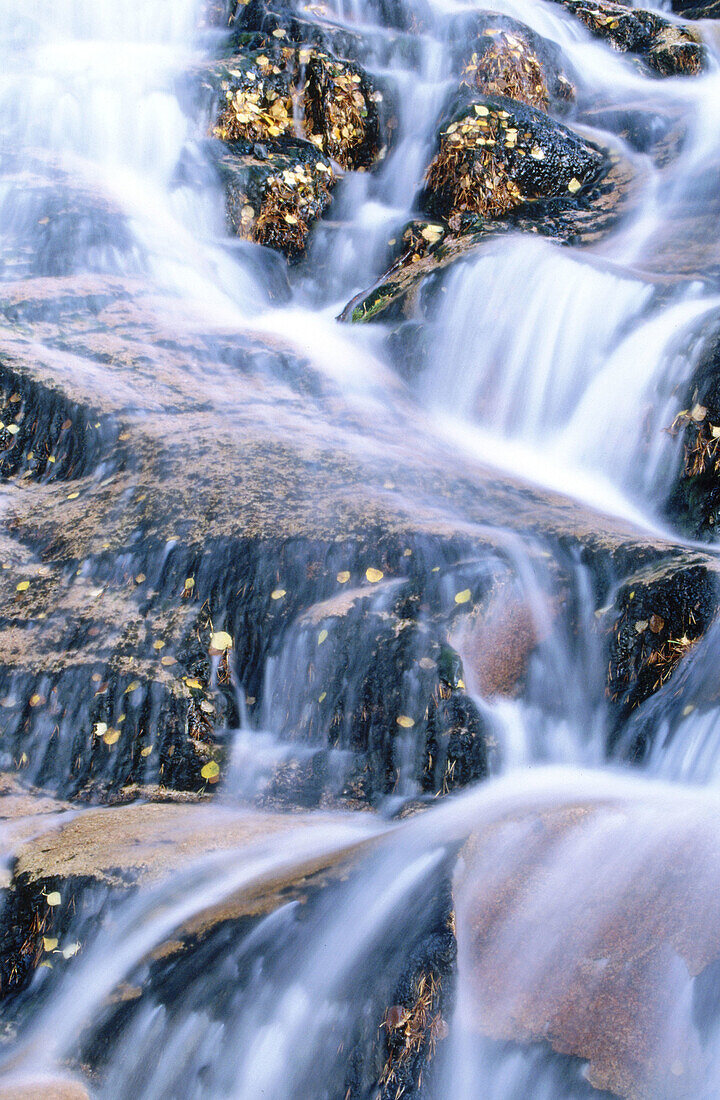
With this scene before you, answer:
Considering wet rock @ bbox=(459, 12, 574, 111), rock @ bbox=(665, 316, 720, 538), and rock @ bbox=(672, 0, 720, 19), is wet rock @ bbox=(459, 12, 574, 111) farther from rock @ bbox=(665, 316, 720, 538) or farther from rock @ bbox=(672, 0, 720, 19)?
rock @ bbox=(665, 316, 720, 538)

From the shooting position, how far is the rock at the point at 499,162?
819cm

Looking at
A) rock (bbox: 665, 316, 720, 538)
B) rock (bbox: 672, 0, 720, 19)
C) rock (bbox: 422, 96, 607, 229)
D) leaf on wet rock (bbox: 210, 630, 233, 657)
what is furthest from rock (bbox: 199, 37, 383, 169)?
leaf on wet rock (bbox: 210, 630, 233, 657)

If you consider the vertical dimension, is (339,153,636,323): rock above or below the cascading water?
above

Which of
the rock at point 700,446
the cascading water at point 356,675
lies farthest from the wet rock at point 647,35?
the rock at point 700,446

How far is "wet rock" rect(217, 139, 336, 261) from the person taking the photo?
8234mm

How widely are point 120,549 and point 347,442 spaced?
5.27 ft

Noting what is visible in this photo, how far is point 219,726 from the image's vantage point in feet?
13.0

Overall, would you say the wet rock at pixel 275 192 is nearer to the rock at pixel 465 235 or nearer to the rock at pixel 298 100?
the rock at pixel 298 100

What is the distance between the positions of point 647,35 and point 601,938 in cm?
1206

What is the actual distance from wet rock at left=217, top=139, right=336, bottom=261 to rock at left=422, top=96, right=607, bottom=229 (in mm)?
1176

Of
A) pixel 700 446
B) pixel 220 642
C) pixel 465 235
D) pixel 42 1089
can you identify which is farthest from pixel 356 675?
pixel 465 235

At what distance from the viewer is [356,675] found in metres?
3.89

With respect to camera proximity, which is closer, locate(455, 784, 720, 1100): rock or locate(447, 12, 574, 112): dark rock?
locate(455, 784, 720, 1100): rock

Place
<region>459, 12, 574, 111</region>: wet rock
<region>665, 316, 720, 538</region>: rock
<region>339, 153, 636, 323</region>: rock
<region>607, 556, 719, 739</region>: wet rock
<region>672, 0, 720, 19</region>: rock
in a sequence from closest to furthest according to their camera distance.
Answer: <region>607, 556, 719, 739</region>: wet rock
<region>665, 316, 720, 538</region>: rock
<region>339, 153, 636, 323</region>: rock
<region>459, 12, 574, 111</region>: wet rock
<region>672, 0, 720, 19</region>: rock
